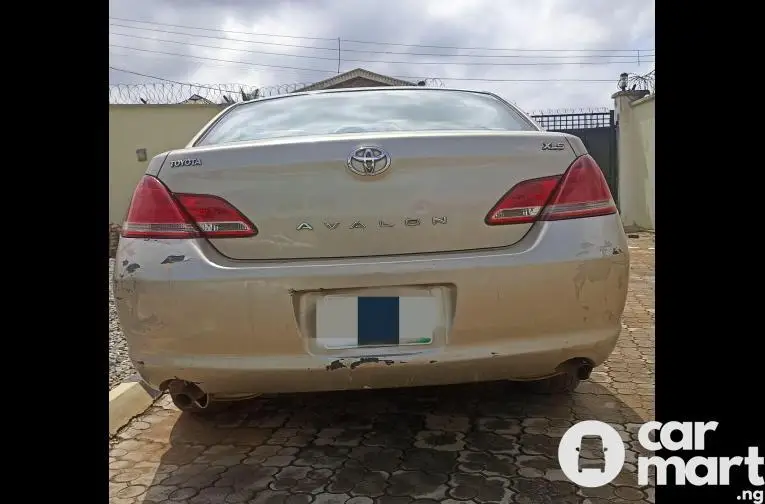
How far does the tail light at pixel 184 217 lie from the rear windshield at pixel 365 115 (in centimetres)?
48

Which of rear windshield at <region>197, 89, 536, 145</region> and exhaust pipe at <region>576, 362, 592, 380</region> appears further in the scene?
rear windshield at <region>197, 89, 536, 145</region>

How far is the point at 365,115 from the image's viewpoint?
2646mm

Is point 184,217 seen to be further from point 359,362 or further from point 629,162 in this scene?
point 629,162

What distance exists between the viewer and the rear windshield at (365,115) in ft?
8.14

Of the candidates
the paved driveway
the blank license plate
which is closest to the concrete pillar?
the paved driveway

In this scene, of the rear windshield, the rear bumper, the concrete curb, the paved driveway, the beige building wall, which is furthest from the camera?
the beige building wall

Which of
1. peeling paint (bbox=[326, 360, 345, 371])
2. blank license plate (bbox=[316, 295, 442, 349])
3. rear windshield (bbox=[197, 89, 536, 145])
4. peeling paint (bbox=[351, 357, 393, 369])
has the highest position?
rear windshield (bbox=[197, 89, 536, 145])

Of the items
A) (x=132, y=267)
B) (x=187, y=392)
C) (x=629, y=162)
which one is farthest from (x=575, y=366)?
(x=629, y=162)

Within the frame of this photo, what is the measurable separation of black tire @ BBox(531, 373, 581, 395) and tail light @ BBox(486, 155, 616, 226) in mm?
1004

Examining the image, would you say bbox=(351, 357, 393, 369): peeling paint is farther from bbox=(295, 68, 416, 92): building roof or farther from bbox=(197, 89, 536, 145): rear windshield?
bbox=(295, 68, 416, 92): building roof

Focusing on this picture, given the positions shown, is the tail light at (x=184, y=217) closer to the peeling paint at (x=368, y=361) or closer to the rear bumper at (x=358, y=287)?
the rear bumper at (x=358, y=287)

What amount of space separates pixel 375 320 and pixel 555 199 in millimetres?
688

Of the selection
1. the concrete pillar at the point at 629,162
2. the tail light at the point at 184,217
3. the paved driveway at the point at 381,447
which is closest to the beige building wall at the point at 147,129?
the concrete pillar at the point at 629,162

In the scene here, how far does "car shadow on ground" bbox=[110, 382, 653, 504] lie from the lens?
2068 mm
